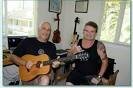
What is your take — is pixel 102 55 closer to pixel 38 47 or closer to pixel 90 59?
pixel 90 59

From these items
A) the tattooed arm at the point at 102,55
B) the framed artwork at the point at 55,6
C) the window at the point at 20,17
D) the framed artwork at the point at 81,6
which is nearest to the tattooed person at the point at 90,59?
the tattooed arm at the point at 102,55

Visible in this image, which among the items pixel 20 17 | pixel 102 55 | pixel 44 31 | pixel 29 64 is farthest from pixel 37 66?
pixel 102 55

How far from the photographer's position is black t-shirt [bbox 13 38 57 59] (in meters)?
1.72

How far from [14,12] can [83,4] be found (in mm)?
472

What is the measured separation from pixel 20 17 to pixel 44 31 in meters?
0.19

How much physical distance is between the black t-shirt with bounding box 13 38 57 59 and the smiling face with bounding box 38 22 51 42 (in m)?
0.04

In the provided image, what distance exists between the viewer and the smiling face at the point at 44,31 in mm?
1720

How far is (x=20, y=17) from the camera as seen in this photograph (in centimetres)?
171

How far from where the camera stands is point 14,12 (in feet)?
5.56

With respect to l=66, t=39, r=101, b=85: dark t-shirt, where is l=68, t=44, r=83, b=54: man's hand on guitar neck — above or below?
above

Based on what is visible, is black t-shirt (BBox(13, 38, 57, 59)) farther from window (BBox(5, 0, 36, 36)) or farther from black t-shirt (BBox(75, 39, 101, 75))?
black t-shirt (BBox(75, 39, 101, 75))

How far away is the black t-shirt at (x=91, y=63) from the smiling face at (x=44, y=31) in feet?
0.77

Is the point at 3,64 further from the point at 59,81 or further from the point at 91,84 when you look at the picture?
the point at 91,84

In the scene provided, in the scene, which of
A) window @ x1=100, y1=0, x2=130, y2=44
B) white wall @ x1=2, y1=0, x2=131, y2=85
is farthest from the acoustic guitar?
window @ x1=100, y1=0, x2=130, y2=44
